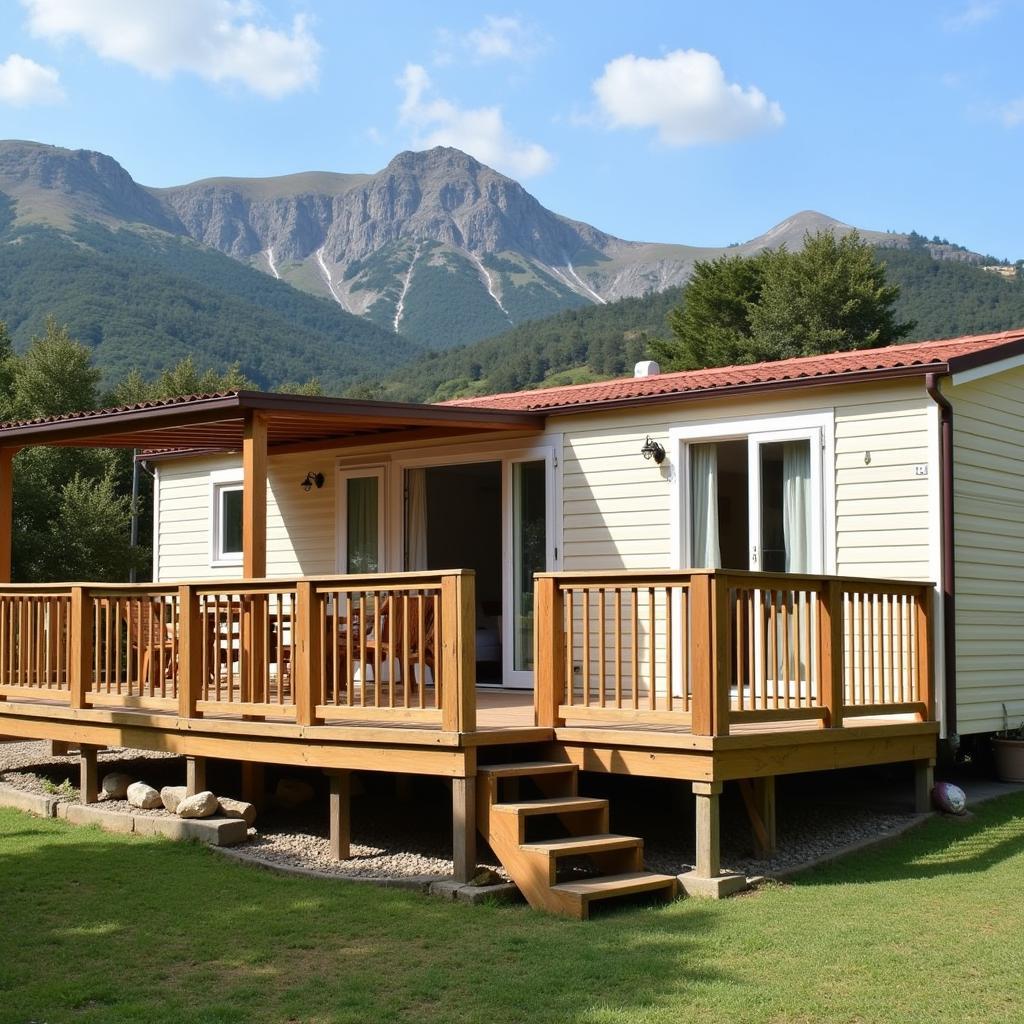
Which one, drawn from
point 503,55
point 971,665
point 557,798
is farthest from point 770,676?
point 503,55

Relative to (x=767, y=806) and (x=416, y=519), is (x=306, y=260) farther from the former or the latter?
(x=767, y=806)

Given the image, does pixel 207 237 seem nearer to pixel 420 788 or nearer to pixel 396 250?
pixel 396 250

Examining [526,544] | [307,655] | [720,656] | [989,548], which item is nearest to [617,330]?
[526,544]

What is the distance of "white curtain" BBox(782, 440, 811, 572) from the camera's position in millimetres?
9086

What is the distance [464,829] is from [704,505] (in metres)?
3.71

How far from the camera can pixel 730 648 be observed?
7297mm

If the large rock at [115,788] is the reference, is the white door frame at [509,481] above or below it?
above

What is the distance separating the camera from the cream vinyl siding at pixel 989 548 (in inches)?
348

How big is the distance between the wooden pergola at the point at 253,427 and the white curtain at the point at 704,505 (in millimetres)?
1396

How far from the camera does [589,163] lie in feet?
154

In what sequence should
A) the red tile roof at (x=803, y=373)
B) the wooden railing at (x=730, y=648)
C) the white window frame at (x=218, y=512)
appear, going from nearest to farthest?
the wooden railing at (x=730, y=648) → the red tile roof at (x=803, y=373) → the white window frame at (x=218, y=512)

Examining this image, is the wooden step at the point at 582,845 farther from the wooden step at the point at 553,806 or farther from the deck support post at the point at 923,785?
the deck support post at the point at 923,785

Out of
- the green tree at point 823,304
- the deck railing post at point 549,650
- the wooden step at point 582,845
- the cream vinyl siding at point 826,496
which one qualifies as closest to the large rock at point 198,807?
the deck railing post at point 549,650

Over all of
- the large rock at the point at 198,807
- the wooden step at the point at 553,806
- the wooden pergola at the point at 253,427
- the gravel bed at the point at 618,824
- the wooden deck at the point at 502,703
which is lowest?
the gravel bed at the point at 618,824
